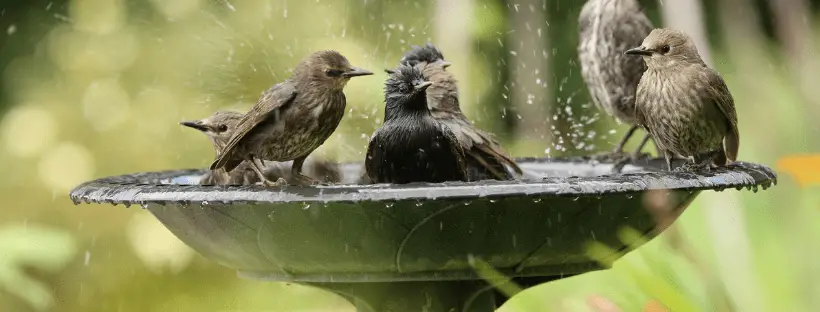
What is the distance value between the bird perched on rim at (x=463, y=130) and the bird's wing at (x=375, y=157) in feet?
1.14

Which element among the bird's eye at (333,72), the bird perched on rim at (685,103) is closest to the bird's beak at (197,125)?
the bird's eye at (333,72)

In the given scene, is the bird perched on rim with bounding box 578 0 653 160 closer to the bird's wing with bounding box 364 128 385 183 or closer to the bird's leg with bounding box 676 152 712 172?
the bird's leg with bounding box 676 152 712 172

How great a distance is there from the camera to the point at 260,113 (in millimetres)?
2891

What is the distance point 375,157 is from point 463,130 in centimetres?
50

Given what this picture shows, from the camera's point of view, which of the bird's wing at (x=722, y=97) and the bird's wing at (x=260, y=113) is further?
the bird's wing at (x=722, y=97)

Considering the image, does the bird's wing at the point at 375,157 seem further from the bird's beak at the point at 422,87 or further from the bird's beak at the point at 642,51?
the bird's beak at the point at 642,51

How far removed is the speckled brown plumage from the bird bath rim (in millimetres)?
764

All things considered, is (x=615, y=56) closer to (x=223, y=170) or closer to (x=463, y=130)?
(x=463, y=130)

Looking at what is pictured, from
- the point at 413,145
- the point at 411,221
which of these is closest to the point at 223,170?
the point at 413,145

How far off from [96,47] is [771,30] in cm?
434

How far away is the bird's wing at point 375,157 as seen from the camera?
9.80ft

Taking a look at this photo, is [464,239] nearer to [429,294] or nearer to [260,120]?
[429,294]

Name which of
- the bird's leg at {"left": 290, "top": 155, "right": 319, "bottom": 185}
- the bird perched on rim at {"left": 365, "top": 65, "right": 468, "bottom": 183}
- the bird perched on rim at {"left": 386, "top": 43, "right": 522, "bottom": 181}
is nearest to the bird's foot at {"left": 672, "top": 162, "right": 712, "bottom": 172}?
the bird perched on rim at {"left": 386, "top": 43, "right": 522, "bottom": 181}

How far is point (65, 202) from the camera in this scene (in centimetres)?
655
